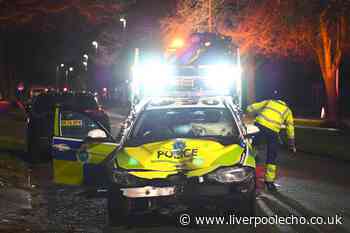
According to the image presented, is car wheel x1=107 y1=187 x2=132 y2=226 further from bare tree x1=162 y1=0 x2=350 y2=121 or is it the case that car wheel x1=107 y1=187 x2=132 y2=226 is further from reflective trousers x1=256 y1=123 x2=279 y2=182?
bare tree x1=162 y1=0 x2=350 y2=121

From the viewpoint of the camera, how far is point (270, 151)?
10.4 metres

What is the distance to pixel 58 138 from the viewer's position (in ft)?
30.6

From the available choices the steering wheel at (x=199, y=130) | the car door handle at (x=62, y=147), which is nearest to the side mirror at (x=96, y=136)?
the car door handle at (x=62, y=147)

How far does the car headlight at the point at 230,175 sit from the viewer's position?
705 centimetres

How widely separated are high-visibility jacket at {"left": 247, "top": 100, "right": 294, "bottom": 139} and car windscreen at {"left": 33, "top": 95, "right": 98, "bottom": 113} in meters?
6.17

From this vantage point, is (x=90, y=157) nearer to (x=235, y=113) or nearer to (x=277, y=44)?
(x=235, y=113)

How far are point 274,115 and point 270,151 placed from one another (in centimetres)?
64

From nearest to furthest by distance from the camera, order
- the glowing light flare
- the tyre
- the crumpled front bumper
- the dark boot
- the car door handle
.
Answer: the crumpled front bumper < the car door handle < the dark boot < the tyre < the glowing light flare

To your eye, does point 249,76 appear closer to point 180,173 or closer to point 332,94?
point 332,94

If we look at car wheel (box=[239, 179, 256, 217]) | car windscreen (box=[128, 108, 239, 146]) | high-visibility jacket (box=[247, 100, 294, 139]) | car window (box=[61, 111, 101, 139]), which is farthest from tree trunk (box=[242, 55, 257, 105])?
car wheel (box=[239, 179, 256, 217])

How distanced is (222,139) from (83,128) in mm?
5979

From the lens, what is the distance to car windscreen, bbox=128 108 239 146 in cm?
796

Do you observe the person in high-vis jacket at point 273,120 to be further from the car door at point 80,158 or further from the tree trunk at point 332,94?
the tree trunk at point 332,94

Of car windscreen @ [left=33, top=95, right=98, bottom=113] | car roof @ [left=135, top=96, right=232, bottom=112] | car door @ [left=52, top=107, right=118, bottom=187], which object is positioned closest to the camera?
car roof @ [left=135, top=96, right=232, bottom=112]
